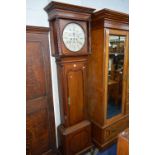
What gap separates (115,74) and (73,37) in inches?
35.6

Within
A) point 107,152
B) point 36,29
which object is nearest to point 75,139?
point 107,152

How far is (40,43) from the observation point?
4.99ft

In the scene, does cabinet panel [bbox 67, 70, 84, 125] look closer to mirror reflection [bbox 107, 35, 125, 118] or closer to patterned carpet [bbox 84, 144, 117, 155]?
mirror reflection [bbox 107, 35, 125, 118]

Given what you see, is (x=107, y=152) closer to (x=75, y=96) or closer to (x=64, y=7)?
(x=75, y=96)

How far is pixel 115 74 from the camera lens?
212 cm

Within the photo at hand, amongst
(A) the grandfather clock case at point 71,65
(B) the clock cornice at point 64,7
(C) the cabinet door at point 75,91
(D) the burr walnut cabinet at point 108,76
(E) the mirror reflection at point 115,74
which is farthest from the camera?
(E) the mirror reflection at point 115,74

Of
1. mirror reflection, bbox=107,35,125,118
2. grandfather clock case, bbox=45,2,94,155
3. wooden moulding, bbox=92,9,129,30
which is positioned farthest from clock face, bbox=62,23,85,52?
mirror reflection, bbox=107,35,125,118

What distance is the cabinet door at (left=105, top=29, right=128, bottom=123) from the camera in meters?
1.89

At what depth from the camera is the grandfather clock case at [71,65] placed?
1508mm

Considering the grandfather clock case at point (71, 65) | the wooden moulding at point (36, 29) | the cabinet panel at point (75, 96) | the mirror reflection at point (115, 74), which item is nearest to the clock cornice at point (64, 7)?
the grandfather clock case at point (71, 65)

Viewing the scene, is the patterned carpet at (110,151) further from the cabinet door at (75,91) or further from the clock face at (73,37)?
the clock face at (73,37)

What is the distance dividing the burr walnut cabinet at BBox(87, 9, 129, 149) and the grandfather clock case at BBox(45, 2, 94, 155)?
0.20 metres
